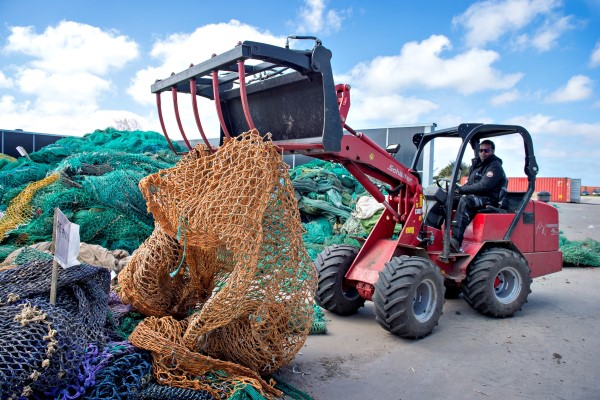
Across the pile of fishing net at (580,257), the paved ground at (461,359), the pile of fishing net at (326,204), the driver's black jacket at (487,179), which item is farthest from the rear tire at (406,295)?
the pile of fishing net at (580,257)

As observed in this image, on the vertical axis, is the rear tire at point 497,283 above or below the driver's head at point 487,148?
below

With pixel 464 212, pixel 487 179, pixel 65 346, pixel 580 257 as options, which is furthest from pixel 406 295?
pixel 580 257

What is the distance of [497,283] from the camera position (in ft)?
18.6

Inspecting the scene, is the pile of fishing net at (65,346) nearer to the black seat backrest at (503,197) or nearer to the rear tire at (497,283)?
the rear tire at (497,283)

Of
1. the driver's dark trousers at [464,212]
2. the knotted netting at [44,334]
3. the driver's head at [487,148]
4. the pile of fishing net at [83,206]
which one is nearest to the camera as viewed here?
the knotted netting at [44,334]

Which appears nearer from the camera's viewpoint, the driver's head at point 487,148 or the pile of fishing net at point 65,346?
the pile of fishing net at point 65,346

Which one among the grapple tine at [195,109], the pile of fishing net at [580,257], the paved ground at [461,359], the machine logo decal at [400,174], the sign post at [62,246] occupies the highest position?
the grapple tine at [195,109]

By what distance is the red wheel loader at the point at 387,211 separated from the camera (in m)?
3.67

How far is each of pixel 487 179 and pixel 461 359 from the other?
8.00 feet

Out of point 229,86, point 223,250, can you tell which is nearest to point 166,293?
point 223,250

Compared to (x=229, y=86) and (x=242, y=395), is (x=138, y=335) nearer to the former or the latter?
(x=242, y=395)

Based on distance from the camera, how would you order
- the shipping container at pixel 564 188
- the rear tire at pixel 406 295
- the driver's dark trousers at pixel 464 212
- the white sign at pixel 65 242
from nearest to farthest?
the white sign at pixel 65 242, the rear tire at pixel 406 295, the driver's dark trousers at pixel 464 212, the shipping container at pixel 564 188

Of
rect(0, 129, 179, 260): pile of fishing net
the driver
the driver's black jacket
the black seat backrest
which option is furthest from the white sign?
the black seat backrest

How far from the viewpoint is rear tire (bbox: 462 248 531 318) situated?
17.2ft
